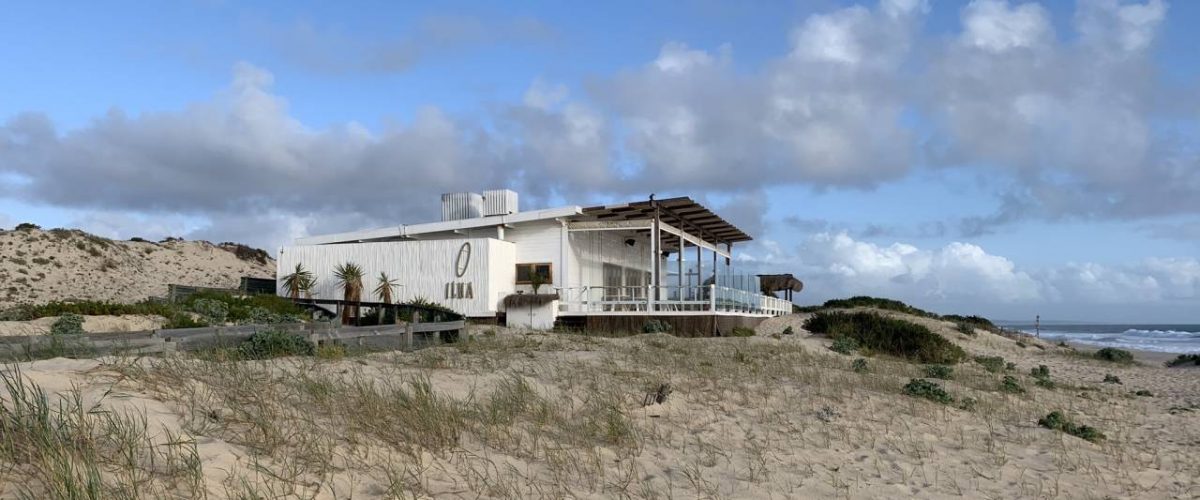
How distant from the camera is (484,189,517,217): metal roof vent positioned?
28.3 meters

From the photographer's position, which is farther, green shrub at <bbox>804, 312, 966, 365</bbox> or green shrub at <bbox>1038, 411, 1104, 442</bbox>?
green shrub at <bbox>804, 312, 966, 365</bbox>

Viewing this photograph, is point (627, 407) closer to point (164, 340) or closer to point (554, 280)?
point (164, 340)

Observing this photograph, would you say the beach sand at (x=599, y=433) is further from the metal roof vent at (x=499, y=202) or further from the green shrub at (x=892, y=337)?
the metal roof vent at (x=499, y=202)

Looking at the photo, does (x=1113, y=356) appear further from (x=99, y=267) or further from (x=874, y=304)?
(x=99, y=267)

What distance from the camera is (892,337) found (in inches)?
835

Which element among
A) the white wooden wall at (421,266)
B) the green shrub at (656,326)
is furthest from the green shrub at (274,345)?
the white wooden wall at (421,266)

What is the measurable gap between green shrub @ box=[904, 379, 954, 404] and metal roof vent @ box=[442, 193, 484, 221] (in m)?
19.9

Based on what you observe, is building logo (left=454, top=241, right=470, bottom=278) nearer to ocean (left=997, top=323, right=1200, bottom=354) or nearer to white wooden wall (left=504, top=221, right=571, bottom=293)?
white wooden wall (left=504, top=221, right=571, bottom=293)

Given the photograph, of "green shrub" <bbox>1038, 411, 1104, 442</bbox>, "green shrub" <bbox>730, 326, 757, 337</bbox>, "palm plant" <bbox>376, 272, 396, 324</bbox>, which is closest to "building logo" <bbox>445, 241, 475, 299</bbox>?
"palm plant" <bbox>376, 272, 396, 324</bbox>

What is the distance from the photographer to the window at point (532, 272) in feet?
89.0

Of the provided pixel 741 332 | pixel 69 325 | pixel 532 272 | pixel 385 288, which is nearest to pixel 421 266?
pixel 385 288

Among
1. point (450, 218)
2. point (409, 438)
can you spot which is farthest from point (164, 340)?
point (450, 218)

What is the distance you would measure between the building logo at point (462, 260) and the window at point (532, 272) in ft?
6.34

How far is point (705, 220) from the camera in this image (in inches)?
1158
